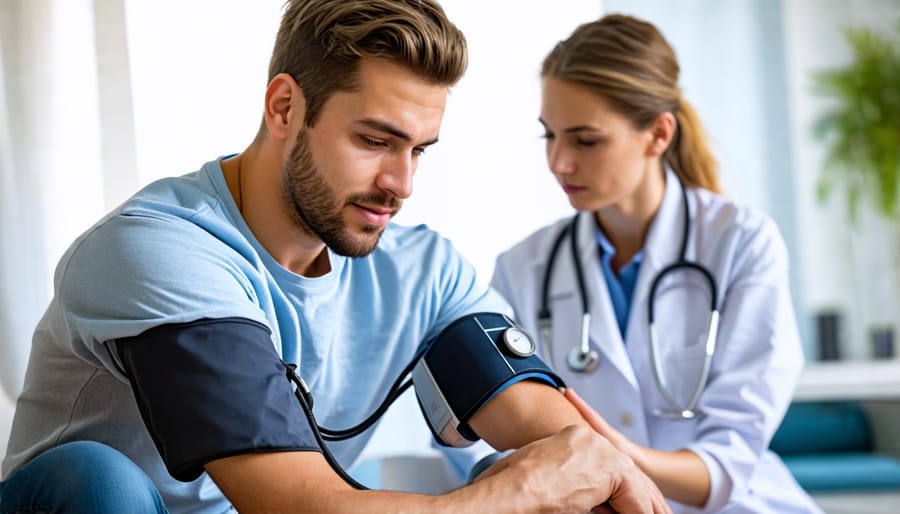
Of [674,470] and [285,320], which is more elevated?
[285,320]

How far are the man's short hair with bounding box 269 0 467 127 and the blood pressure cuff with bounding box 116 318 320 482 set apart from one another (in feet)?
1.11

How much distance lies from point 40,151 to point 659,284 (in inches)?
47.2

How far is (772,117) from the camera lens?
3131 mm

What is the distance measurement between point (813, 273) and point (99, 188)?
226 cm

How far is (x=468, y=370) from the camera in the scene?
3.98ft

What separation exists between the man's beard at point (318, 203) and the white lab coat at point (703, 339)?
71cm

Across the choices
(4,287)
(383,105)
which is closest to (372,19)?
(383,105)

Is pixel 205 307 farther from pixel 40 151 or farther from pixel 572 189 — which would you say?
pixel 40 151

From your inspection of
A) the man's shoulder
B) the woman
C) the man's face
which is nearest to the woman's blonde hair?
the woman

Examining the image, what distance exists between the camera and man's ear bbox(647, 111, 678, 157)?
1.81 m

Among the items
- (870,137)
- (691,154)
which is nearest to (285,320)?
(691,154)

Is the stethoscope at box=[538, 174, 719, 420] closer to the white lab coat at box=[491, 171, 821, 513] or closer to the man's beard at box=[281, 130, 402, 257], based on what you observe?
the white lab coat at box=[491, 171, 821, 513]

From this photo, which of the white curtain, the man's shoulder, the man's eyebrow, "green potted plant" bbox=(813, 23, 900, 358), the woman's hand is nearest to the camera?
the man's eyebrow

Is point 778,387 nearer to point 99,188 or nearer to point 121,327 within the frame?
point 121,327
